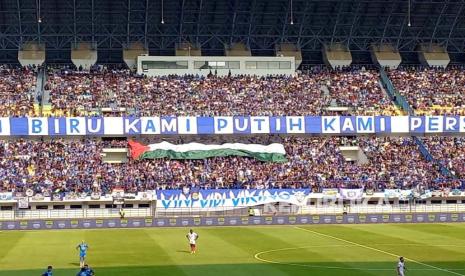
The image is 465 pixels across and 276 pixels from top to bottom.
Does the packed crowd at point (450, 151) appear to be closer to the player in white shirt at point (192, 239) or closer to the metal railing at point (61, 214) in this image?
the metal railing at point (61, 214)

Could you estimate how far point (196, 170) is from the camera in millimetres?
83062

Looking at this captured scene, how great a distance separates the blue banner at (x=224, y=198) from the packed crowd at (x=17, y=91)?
19540 mm

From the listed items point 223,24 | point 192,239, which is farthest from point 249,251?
point 223,24

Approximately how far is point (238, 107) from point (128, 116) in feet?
40.8

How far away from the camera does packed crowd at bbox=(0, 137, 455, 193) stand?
258ft

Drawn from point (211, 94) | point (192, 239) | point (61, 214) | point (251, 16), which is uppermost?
point (251, 16)

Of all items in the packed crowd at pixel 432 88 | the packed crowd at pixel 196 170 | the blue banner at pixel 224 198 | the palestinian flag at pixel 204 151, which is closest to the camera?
the blue banner at pixel 224 198

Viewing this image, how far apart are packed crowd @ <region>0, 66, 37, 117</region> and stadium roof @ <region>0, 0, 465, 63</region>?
423 cm

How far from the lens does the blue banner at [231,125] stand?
8500cm

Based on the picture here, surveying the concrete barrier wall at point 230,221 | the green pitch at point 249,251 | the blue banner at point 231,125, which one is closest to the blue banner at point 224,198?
the concrete barrier wall at point 230,221

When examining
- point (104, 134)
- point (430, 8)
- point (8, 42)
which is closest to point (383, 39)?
point (430, 8)

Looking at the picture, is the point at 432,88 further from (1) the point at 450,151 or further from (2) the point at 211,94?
(2) the point at 211,94

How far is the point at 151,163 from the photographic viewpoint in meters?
83.3

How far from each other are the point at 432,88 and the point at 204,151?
97.6 feet
